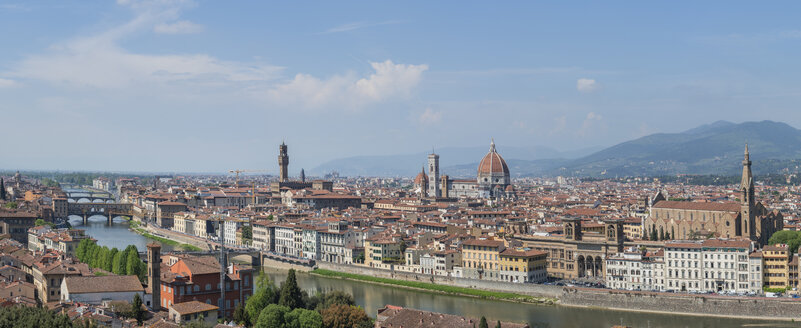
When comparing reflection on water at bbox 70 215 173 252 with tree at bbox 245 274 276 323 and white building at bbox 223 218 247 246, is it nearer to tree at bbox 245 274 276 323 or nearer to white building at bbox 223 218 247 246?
white building at bbox 223 218 247 246

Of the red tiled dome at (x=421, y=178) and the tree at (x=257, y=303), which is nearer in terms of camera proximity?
the tree at (x=257, y=303)

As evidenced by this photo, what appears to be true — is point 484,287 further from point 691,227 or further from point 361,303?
point 691,227

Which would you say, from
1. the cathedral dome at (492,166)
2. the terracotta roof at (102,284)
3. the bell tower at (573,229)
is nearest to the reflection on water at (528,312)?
the bell tower at (573,229)

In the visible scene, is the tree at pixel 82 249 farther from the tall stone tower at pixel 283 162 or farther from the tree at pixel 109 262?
the tall stone tower at pixel 283 162

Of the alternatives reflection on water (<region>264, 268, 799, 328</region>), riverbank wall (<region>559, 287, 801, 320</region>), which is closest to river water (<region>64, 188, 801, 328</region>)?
reflection on water (<region>264, 268, 799, 328</region>)

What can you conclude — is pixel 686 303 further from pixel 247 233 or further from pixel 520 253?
pixel 247 233

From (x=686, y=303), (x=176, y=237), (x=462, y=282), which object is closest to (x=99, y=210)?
(x=176, y=237)
